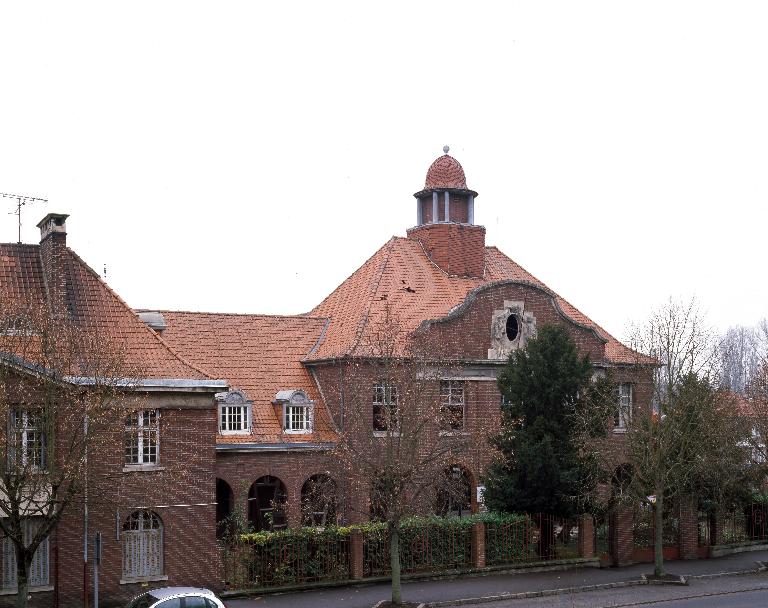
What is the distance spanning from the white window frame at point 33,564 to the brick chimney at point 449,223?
75.1 ft

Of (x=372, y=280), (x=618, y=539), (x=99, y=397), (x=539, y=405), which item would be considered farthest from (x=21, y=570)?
(x=372, y=280)

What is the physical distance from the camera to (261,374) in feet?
136

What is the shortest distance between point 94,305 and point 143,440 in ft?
14.5

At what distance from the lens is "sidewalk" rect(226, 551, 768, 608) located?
2894 centimetres

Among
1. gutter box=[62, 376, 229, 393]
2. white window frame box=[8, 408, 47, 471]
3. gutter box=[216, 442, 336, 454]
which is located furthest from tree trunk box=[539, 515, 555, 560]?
white window frame box=[8, 408, 47, 471]

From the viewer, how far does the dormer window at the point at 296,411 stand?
39781 millimetres

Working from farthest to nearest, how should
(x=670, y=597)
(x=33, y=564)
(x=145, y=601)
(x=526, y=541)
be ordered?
1. (x=526, y=541)
2. (x=670, y=597)
3. (x=33, y=564)
4. (x=145, y=601)

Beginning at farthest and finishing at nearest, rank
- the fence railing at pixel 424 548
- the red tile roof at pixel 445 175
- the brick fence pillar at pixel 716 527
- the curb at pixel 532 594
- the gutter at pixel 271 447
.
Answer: the red tile roof at pixel 445 175 < the brick fence pillar at pixel 716 527 < the gutter at pixel 271 447 < the fence railing at pixel 424 548 < the curb at pixel 532 594

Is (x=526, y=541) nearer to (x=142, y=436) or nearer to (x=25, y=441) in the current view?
(x=142, y=436)

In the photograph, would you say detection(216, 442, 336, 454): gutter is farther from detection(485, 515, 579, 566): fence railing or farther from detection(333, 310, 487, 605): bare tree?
detection(485, 515, 579, 566): fence railing

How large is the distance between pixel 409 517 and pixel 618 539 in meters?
7.81

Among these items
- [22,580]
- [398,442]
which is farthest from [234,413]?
[22,580]

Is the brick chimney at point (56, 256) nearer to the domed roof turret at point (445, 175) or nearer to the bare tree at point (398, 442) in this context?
the bare tree at point (398, 442)

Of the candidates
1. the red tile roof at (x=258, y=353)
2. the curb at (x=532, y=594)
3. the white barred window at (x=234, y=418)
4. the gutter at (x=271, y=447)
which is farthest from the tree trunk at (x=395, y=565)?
the white barred window at (x=234, y=418)
